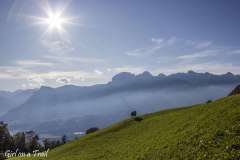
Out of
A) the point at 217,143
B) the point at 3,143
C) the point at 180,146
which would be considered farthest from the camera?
the point at 3,143

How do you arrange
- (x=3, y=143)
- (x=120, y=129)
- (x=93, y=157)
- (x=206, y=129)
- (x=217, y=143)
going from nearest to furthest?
(x=217, y=143), (x=206, y=129), (x=93, y=157), (x=120, y=129), (x=3, y=143)

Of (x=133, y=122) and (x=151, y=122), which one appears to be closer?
(x=151, y=122)

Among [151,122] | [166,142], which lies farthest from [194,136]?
[151,122]

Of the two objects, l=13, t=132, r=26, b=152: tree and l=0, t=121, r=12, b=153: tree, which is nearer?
l=0, t=121, r=12, b=153: tree

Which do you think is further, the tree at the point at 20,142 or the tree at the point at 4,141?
the tree at the point at 20,142

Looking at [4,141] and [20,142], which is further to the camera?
[20,142]

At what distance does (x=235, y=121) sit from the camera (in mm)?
33062

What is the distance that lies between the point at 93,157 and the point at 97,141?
1414 centimetres

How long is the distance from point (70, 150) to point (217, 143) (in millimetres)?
37533

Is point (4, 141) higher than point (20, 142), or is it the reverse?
point (4, 141)

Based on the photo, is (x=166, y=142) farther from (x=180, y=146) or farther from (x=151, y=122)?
(x=151, y=122)

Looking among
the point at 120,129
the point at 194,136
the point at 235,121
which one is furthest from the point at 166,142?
the point at 120,129

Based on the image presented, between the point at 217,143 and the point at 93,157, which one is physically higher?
the point at 217,143

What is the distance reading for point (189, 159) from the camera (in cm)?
2722
